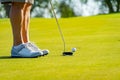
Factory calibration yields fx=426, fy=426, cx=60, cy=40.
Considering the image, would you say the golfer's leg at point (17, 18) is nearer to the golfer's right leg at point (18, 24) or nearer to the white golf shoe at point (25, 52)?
the golfer's right leg at point (18, 24)

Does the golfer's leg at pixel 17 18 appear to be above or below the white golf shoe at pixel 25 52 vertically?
above

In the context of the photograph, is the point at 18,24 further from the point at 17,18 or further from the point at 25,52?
the point at 25,52

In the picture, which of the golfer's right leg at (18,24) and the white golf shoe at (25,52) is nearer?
the white golf shoe at (25,52)

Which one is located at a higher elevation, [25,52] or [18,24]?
[18,24]

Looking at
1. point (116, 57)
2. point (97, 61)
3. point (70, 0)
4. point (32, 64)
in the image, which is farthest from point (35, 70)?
point (70, 0)

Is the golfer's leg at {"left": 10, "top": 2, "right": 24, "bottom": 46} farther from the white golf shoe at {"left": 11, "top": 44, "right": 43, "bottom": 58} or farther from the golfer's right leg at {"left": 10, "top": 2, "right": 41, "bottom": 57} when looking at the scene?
the white golf shoe at {"left": 11, "top": 44, "right": 43, "bottom": 58}

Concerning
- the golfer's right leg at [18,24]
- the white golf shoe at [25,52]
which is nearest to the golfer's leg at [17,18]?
the golfer's right leg at [18,24]

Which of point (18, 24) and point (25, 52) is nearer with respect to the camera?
point (25, 52)

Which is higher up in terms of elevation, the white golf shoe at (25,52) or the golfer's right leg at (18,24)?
the golfer's right leg at (18,24)

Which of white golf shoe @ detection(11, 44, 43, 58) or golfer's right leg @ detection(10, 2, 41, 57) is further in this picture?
golfer's right leg @ detection(10, 2, 41, 57)

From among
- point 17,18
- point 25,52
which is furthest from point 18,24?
point 25,52

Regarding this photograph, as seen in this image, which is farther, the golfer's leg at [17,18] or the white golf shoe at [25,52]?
the golfer's leg at [17,18]

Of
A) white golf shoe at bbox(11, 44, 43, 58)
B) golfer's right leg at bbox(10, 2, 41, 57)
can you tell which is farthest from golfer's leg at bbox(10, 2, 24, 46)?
white golf shoe at bbox(11, 44, 43, 58)

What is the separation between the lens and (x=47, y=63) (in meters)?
4.17
